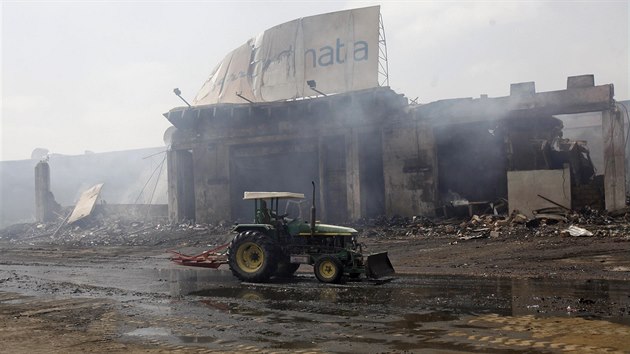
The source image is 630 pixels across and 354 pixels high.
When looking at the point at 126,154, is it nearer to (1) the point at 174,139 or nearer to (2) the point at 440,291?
(1) the point at 174,139

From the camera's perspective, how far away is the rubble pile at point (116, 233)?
79.2ft

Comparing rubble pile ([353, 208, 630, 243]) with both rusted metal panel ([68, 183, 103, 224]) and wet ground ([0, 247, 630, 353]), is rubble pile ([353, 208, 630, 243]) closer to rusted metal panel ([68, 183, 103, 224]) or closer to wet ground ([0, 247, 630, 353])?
wet ground ([0, 247, 630, 353])

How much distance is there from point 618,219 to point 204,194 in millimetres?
17839

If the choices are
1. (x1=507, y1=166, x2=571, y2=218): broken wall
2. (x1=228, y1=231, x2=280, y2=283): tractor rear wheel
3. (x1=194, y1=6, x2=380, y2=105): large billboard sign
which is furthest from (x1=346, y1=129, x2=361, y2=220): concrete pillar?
(x1=228, y1=231, x2=280, y2=283): tractor rear wheel

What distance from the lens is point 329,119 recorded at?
83.0 feet

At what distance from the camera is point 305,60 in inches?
1039

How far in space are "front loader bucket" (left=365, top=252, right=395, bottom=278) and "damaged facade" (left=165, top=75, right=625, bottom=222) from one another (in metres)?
10.2

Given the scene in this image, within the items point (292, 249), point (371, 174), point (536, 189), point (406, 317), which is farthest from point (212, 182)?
point (406, 317)

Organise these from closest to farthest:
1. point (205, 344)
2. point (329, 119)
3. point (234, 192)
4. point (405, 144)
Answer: point (205, 344), point (405, 144), point (329, 119), point (234, 192)

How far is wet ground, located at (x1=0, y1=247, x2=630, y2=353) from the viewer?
653cm

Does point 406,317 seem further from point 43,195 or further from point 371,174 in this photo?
point 43,195

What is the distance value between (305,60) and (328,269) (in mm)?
16437

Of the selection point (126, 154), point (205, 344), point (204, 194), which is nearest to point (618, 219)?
point (205, 344)

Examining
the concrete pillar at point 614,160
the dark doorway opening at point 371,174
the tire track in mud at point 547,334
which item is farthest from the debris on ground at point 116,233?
the tire track in mud at point 547,334
